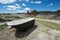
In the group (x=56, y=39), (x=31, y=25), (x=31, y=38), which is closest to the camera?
(x=56, y=39)

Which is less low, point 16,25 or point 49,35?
point 16,25

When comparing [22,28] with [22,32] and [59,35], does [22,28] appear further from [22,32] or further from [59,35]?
[59,35]

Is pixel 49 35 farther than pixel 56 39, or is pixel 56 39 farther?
pixel 49 35

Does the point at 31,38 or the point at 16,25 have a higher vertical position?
the point at 16,25

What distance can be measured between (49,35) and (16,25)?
3308mm

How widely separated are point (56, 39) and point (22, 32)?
3833 millimetres

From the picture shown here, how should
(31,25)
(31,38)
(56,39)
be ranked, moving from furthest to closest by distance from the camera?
1. (31,25)
2. (31,38)
3. (56,39)

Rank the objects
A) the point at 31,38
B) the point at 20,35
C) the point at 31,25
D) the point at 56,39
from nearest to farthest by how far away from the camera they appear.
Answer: the point at 56,39, the point at 31,38, the point at 20,35, the point at 31,25

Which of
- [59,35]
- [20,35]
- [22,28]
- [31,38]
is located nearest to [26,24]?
[22,28]

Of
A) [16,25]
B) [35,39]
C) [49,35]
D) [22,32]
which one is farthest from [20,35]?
[49,35]

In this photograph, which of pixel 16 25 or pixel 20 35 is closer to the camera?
pixel 16 25

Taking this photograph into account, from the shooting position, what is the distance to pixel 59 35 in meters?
10.1

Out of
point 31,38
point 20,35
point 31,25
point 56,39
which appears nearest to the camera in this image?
point 56,39

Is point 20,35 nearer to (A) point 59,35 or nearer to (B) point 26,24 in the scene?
(B) point 26,24
